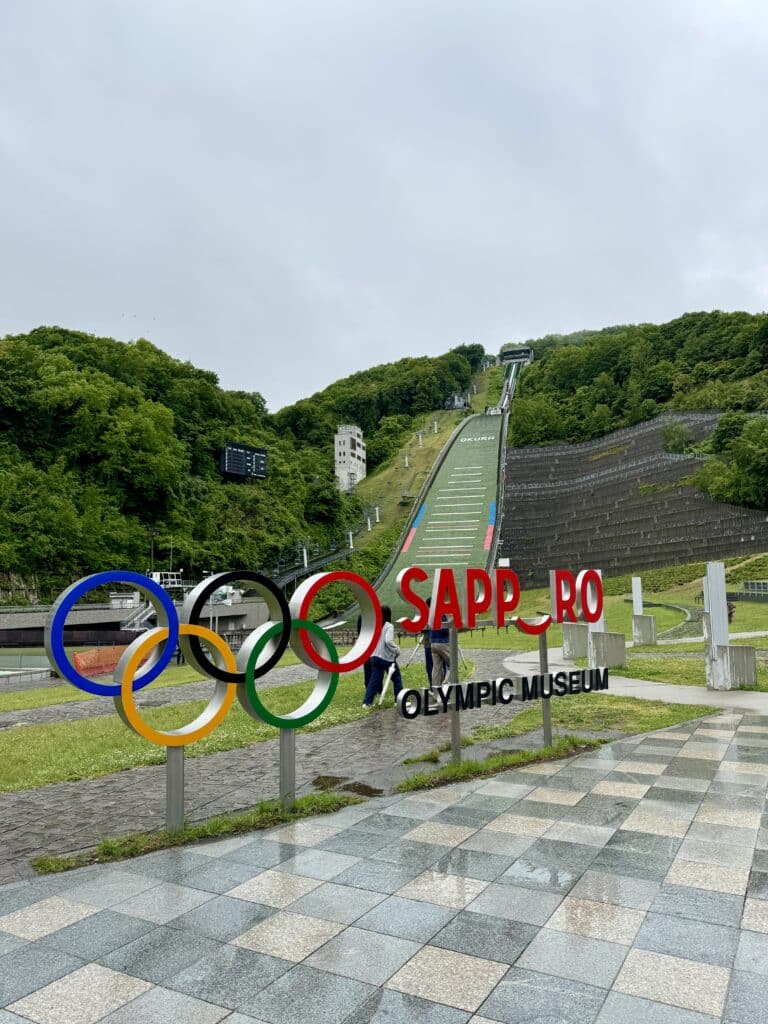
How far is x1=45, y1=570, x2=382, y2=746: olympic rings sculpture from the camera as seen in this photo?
559 cm

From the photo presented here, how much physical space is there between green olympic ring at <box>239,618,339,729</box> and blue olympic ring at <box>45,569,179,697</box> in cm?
81

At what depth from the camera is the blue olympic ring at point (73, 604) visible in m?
5.33

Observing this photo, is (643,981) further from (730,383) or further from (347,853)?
(730,383)

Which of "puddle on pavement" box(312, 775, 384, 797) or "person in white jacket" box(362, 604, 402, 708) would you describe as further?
"person in white jacket" box(362, 604, 402, 708)

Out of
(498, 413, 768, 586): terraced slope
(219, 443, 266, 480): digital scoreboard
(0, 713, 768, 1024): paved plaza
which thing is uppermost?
(219, 443, 266, 480): digital scoreboard

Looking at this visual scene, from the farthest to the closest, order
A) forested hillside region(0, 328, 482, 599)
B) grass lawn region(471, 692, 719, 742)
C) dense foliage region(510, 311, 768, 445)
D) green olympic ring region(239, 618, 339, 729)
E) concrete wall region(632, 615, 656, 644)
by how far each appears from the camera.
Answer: dense foliage region(510, 311, 768, 445), forested hillside region(0, 328, 482, 599), concrete wall region(632, 615, 656, 644), grass lawn region(471, 692, 719, 742), green olympic ring region(239, 618, 339, 729)

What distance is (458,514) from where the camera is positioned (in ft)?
186

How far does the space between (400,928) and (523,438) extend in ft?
253

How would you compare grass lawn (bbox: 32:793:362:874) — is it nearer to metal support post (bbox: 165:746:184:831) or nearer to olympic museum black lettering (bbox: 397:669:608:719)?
metal support post (bbox: 165:746:184:831)

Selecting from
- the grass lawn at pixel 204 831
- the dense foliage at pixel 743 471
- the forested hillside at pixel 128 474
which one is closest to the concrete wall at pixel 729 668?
the grass lawn at pixel 204 831

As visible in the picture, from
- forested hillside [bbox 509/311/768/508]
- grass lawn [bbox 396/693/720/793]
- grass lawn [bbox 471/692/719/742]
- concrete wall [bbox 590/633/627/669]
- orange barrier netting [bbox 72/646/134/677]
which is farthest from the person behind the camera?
forested hillside [bbox 509/311/768/508]

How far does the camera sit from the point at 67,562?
40.9 meters

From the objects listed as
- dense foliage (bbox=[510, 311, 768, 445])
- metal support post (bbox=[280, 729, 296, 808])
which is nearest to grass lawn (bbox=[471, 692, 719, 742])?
metal support post (bbox=[280, 729, 296, 808])

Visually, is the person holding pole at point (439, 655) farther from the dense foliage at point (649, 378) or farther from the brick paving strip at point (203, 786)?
the dense foliage at point (649, 378)
